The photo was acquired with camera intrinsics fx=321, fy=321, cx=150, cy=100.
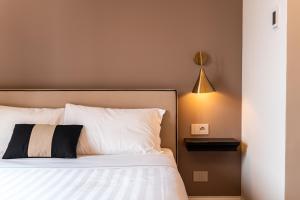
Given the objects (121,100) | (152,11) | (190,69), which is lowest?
(121,100)

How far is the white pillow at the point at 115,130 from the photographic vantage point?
2.49m

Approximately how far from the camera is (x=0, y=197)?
1532mm

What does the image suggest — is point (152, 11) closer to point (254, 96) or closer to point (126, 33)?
point (126, 33)

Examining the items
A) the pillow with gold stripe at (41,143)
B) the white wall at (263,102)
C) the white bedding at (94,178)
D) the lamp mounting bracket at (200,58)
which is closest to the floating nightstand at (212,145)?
the white wall at (263,102)

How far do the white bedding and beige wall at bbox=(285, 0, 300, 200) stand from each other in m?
0.69

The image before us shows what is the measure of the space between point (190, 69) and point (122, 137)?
90cm

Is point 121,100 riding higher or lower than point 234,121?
higher

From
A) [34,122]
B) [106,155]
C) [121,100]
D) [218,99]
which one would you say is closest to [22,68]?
[34,122]

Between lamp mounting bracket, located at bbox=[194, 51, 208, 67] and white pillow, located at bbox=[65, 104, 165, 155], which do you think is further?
lamp mounting bracket, located at bbox=[194, 51, 208, 67]

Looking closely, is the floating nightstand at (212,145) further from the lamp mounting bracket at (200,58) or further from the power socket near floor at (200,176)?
the lamp mounting bracket at (200,58)

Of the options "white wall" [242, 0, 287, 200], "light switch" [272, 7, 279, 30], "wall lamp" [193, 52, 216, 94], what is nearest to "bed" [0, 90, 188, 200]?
"wall lamp" [193, 52, 216, 94]

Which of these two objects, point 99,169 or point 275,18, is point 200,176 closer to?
point 99,169

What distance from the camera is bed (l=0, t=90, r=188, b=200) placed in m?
1.60

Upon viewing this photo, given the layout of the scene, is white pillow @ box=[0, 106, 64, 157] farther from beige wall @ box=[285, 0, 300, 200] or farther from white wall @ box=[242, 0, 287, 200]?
beige wall @ box=[285, 0, 300, 200]
